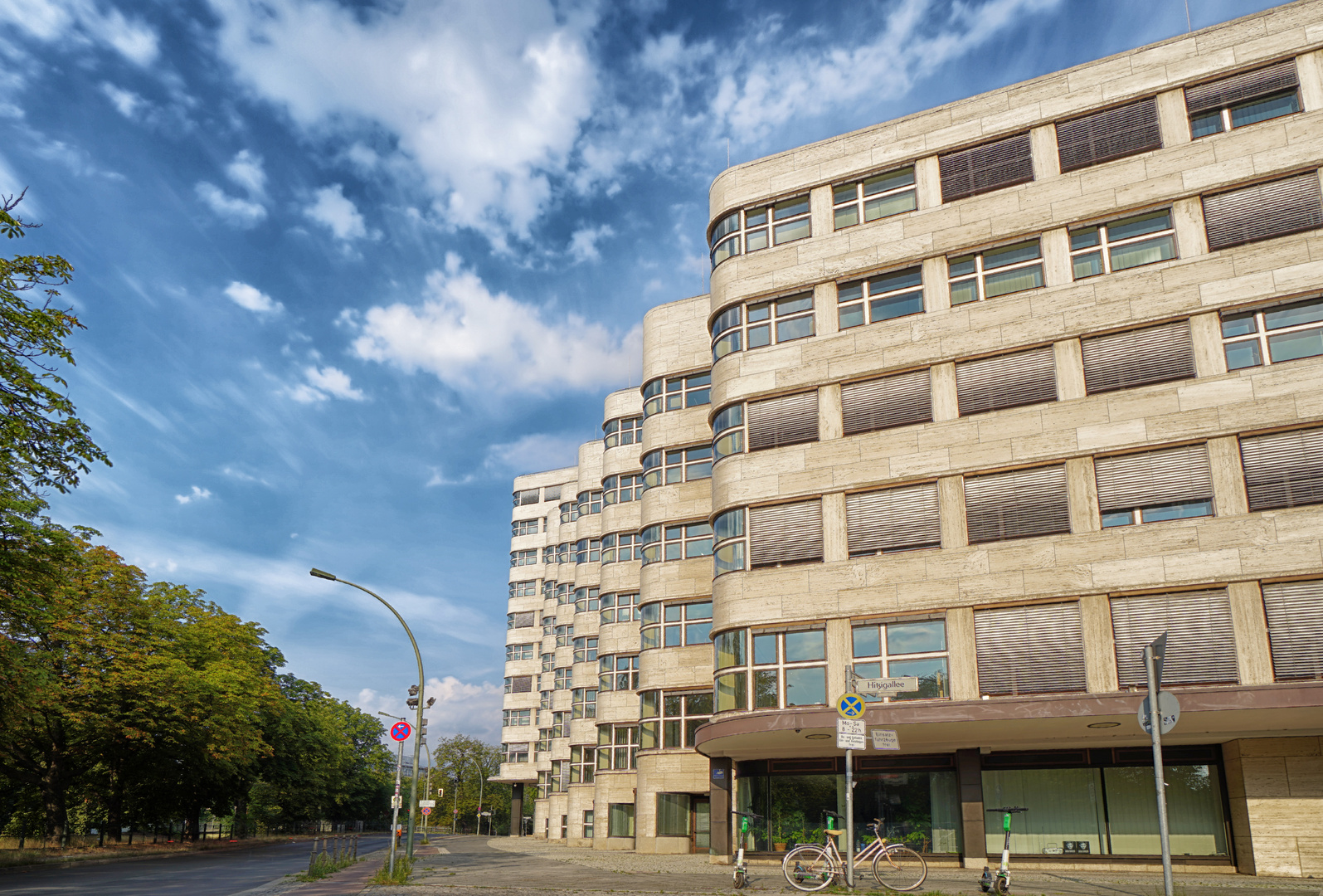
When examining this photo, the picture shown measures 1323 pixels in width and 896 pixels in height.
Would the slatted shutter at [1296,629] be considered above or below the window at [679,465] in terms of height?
below

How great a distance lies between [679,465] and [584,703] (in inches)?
766

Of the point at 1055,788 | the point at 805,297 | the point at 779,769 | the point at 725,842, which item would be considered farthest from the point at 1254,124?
the point at 725,842

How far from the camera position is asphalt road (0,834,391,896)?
2050 centimetres

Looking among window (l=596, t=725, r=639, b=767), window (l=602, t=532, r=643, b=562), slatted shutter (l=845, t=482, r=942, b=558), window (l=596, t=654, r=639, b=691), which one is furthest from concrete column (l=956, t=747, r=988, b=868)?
window (l=602, t=532, r=643, b=562)

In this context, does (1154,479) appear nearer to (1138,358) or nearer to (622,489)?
(1138,358)

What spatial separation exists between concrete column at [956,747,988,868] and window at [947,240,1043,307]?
11.5 m

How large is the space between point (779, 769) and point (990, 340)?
1302cm

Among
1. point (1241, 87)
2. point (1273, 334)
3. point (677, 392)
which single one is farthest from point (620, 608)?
point (1241, 87)

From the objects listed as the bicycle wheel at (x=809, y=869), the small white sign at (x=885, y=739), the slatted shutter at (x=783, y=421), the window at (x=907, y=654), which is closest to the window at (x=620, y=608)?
the slatted shutter at (x=783, y=421)

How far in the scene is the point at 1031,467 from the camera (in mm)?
23469

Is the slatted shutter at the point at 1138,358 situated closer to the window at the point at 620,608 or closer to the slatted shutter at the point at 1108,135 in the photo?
the slatted shutter at the point at 1108,135

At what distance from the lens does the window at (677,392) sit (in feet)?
123

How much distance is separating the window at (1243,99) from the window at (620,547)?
27512 millimetres

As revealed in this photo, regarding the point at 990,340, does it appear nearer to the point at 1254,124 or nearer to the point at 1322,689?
the point at 1254,124
